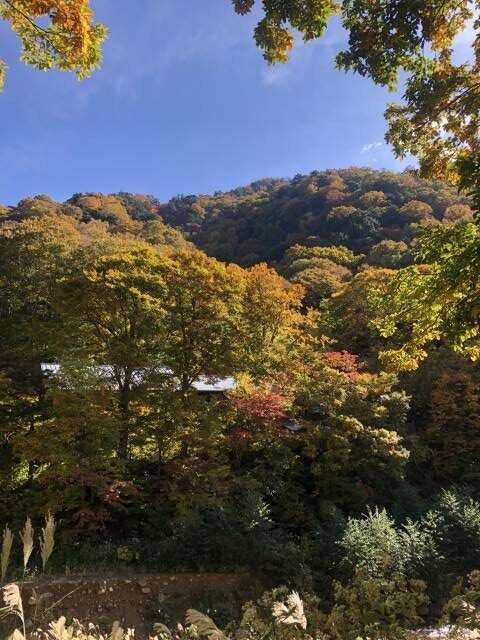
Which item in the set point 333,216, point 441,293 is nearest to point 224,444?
point 441,293

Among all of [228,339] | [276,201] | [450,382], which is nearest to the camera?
[228,339]

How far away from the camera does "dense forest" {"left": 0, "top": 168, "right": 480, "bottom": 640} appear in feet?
29.9

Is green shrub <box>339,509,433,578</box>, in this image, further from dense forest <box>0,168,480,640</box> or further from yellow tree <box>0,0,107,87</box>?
yellow tree <box>0,0,107,87</box>

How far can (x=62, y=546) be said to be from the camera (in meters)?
9.39

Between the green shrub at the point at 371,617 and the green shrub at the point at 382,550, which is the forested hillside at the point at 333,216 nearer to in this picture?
the green shrub at the point at 382,550

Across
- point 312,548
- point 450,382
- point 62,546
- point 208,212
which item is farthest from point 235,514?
point 208,212

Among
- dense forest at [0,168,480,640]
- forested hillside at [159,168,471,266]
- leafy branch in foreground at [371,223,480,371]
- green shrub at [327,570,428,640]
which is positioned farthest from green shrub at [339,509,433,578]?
forested hillside at [159,168,471,266]

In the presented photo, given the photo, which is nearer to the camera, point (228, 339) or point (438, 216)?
point (228, 339)

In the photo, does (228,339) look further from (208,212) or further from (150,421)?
(208,212)

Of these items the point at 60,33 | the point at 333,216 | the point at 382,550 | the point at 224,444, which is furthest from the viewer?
the point at 333,216

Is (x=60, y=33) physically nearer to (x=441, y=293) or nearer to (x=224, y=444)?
(x=441, y=293)

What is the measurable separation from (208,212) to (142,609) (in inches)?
3398

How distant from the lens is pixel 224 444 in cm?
1172

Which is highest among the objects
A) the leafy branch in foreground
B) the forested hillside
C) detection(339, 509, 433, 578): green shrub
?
the forested hillside
